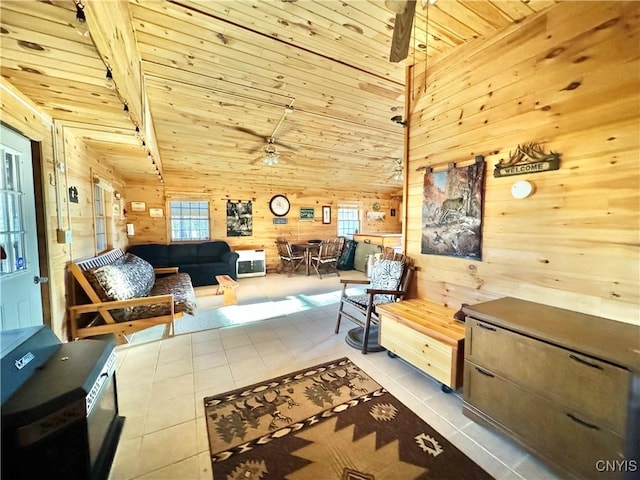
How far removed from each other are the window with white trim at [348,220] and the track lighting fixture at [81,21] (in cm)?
661

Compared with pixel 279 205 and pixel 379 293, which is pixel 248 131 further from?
pixel 379 293

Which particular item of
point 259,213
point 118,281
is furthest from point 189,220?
point 118,281

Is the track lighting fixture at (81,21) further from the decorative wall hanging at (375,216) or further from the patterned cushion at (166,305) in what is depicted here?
the decorative wall hanging at (375,216)

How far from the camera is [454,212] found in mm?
2312

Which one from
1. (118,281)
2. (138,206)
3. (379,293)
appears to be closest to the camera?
(379,293)

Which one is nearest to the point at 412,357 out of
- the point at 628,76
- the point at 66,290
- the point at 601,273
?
the point at 601,273

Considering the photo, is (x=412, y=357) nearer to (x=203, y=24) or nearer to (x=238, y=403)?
(x=238, y=403)

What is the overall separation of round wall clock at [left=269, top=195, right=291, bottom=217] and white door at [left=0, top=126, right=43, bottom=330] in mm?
4747

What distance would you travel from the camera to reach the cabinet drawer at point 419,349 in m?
1.87

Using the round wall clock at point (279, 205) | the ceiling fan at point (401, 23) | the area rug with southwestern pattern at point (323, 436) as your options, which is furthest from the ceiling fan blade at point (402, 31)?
the round wall clock at point (279, 205)

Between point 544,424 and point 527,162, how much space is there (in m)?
1.61

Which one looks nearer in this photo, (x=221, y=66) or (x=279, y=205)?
(x=221, y=66)

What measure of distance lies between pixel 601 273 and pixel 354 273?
4964mm

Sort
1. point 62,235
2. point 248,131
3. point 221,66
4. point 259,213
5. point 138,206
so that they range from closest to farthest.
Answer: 1. point 62,235
2. point 221,66
3. point 248,131
4. point 138,206
5. point 259,213
